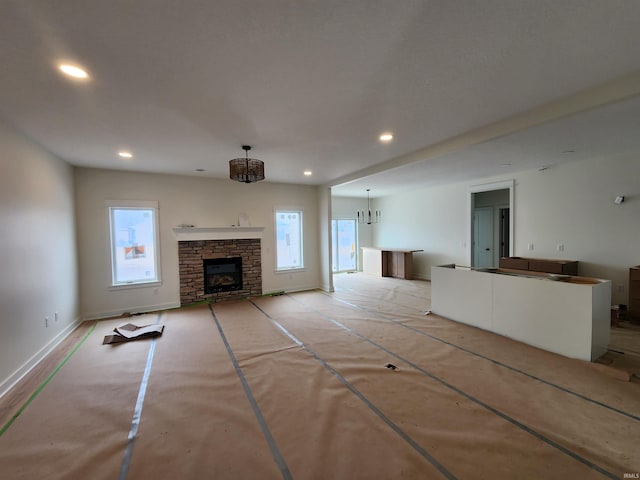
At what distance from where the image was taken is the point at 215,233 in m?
5.79

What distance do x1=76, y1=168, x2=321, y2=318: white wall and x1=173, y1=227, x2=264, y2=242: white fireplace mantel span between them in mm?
193

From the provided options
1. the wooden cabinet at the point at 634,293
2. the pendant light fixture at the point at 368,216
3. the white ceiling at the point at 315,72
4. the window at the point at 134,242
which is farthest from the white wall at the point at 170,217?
the wooden cabinet at the point at 634,293

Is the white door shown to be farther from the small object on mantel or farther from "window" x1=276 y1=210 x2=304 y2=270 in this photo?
the small object on mantel

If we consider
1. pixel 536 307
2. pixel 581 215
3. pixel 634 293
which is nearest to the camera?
pixel 536 307

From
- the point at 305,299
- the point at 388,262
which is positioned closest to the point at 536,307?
the point at 305,299

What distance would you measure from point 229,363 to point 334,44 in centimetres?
325

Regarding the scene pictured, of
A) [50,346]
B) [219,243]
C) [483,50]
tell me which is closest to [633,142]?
[483,50]

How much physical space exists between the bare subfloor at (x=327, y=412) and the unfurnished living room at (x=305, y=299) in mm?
21

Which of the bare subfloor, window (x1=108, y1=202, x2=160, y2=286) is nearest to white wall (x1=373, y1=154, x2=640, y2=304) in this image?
the bare subfloor

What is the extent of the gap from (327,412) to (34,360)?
3.60 m

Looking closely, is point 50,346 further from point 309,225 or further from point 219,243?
point 309,225

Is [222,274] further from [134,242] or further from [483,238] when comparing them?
[483,238]

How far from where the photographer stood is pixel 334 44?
1.78 meters

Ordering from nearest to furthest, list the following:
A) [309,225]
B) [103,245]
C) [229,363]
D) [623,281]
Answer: [229,363] < [623,281] < [103,245] < [309,225]
